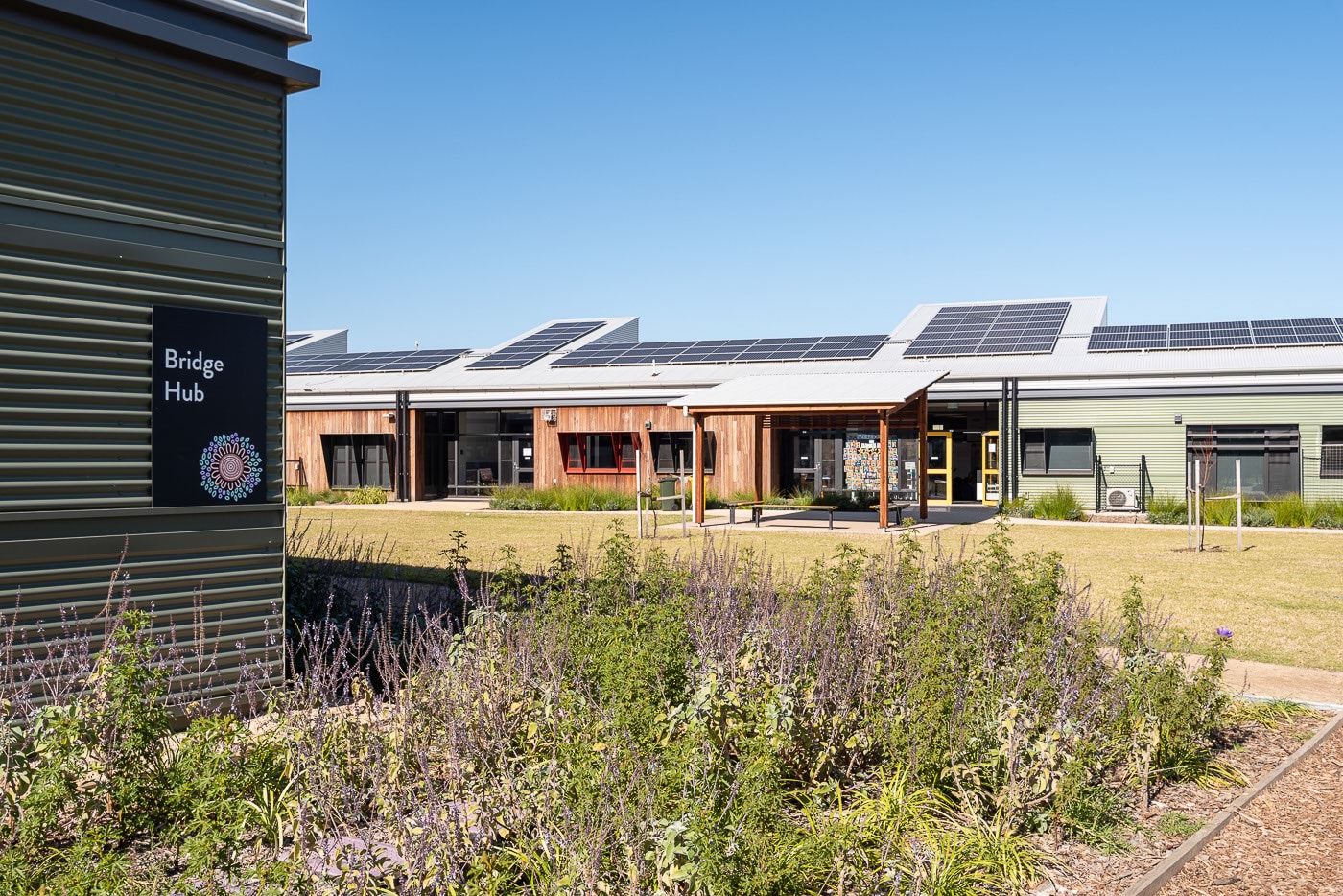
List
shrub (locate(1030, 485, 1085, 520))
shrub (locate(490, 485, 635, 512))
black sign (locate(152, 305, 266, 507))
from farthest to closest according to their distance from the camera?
shrub (locate(490, 485, 635, 512))
shrub (locate(1030, 485, 1085, 520))
black sign (locate(152, 305, 266, 507))

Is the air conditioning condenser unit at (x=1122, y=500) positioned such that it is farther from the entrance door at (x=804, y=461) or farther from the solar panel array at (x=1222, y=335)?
the entrance door at (x=804, y=461)

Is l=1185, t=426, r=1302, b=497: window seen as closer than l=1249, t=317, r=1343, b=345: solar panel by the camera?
Yes

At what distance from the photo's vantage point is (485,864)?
4141 mm

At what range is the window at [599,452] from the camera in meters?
32.0

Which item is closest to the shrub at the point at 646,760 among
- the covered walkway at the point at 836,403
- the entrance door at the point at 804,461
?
the covered walkway at the point at 836,403

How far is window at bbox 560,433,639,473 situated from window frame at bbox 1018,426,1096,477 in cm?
1077

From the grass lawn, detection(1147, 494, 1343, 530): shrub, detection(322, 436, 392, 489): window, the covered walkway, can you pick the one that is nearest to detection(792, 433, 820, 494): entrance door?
the covered walkway

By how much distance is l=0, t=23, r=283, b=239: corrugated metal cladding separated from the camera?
6.29 m

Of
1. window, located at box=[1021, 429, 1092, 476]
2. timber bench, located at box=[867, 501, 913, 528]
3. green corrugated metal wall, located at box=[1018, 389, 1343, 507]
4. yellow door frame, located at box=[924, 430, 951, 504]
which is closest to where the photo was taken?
timber bench, located at box=[867, 501, 913, 528]

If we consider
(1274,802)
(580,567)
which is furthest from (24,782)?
(1274,802)

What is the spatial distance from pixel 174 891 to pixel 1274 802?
5264 mm

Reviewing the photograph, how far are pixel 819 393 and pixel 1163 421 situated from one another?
975 cm

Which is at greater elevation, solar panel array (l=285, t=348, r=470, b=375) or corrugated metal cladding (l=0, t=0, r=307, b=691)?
solar panel array (l=285, t=348, r=470, b=375)

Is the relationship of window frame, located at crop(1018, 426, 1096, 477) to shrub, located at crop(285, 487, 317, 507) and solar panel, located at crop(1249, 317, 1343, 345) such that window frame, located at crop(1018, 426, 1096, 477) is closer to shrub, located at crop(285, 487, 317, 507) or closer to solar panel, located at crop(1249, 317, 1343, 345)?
solar panel, located at crop(1249, 317, 1343, 345)
